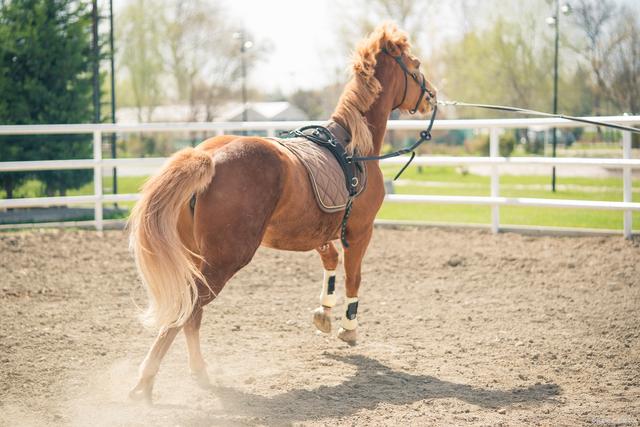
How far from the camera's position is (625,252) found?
8.19 metres

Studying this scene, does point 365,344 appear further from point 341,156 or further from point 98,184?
point 98,184

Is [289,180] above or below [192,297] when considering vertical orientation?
above

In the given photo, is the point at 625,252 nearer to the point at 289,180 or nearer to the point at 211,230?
the point at 289,180

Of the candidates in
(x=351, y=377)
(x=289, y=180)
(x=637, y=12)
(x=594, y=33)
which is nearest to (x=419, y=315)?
(x=351, y=377)

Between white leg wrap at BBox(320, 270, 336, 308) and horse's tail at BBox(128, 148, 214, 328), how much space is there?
1.67 m

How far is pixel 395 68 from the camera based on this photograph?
5.57 metres

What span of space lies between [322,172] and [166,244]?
128cm

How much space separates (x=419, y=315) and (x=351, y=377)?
67.2 inches

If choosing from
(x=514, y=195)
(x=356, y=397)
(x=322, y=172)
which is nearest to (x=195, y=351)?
(x=356, y=397)

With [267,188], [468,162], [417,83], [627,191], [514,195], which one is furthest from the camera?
[514,195]

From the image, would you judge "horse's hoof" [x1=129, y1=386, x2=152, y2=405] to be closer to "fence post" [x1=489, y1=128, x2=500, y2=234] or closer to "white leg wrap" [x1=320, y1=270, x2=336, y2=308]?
"white leg wrap" [x1=320, y1=270, x2=336, y2=308]

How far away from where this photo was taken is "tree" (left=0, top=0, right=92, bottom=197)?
12.8m

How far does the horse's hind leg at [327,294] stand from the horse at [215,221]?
17cm

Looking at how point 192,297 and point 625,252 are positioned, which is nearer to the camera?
point 192,297
